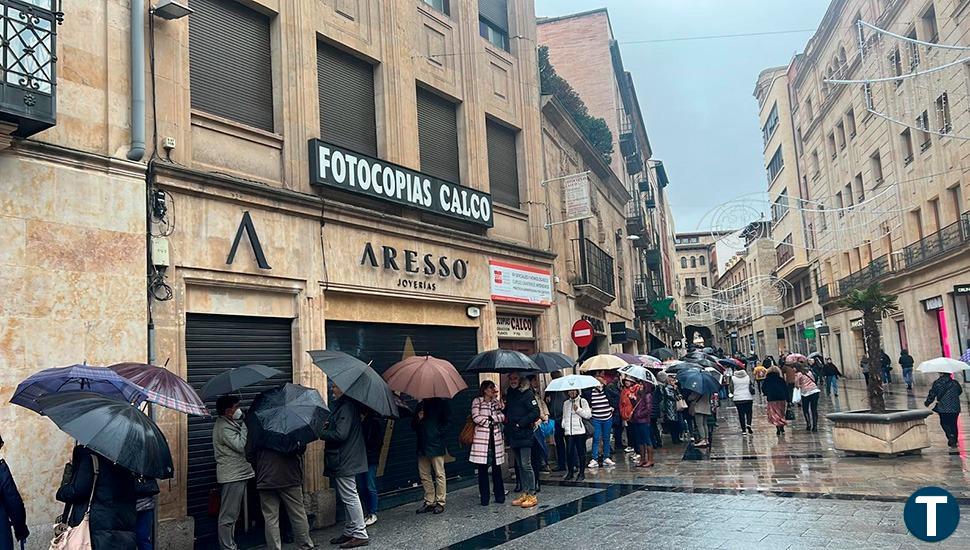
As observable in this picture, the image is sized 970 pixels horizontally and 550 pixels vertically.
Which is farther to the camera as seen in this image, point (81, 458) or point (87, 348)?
point (87, 348)

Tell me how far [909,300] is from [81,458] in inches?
1406

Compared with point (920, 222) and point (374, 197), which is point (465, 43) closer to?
point (374, 197)

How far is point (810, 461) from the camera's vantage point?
40.9 feet

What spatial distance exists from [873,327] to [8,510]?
13.0 m

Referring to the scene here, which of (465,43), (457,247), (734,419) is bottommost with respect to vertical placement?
(734,419)

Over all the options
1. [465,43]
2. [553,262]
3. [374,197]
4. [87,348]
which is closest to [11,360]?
[87,348]

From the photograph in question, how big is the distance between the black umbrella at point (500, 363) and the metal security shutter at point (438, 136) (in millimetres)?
4128

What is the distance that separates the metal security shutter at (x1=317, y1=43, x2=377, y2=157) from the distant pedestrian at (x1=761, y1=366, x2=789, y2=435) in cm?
1099

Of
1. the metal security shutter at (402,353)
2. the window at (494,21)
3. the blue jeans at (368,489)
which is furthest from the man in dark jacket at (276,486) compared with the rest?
the window at (494,21)

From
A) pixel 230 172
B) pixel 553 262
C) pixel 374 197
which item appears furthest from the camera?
pixel 553 262

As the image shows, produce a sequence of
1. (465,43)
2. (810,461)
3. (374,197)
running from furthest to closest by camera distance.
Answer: (465,43)
(810,461)
(374,197)

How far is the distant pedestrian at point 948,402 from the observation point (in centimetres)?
1247

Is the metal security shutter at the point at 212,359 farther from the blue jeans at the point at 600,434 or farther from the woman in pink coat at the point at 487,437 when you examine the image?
the blue jeans at the point at 600,434

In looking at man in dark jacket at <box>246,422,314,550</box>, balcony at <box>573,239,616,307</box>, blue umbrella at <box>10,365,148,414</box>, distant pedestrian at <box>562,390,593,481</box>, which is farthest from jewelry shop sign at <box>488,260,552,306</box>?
blue umbrella at <box>10,365,148,414</box>
